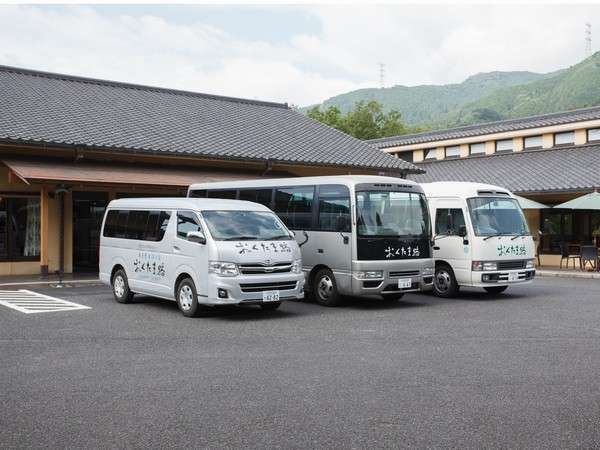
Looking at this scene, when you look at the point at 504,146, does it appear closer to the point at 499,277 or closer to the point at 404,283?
the point at 499,277

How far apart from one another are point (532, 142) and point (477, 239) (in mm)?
19801

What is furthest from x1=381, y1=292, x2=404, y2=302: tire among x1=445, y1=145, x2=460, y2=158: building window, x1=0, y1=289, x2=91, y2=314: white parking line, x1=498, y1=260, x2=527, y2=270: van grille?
x1=445, y1=145, x2=460, y2=158: building window

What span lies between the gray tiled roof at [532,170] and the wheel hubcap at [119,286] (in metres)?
16.9

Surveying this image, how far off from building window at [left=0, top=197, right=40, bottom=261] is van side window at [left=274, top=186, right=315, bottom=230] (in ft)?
27.0

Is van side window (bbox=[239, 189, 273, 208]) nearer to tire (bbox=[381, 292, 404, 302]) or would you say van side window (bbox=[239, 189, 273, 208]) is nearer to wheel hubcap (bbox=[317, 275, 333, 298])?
wheel hubcap (bbox=[317, 275, 333, 298])

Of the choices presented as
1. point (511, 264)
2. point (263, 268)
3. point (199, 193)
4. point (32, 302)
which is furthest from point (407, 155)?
point (263, 268)

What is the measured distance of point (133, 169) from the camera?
19.6 m

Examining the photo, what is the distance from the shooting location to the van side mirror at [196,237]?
1087 centimetres

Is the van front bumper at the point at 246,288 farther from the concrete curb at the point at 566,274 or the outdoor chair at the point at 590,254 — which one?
the outdoor chair at the point at 590,254

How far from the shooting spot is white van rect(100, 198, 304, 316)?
1065cm

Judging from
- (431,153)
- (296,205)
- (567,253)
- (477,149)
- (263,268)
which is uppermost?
(431,153)

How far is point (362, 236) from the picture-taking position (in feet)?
40.4

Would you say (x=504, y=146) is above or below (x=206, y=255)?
above

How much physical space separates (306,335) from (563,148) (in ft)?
78.4
